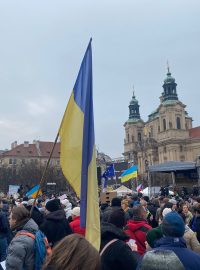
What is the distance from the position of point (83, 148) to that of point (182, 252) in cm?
192

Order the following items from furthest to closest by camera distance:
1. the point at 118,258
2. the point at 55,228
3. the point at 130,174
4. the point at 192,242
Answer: the point at 130,174 → the point at 55,228 → the point at 192,242 → the point at 118,258

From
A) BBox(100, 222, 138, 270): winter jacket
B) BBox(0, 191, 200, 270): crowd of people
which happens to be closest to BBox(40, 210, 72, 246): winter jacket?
BBox(0, 191, 200, 270): crowd of people

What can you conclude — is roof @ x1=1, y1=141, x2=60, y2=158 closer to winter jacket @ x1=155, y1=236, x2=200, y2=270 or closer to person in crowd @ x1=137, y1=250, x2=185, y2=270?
winter jacket @ x1=155, y1=236, x2=200, y2=270

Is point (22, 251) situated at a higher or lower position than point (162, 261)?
lower

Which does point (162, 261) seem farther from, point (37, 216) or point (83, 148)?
point (37, 216)

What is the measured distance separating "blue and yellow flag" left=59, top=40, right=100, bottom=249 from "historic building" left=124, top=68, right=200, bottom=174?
315 feet

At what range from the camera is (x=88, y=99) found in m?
5.04

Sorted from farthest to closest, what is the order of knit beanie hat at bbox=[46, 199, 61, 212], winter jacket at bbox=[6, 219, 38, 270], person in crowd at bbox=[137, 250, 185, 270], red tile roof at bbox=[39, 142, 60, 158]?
red tile roof at bbox=[39, 142, 60, 158] → knit beanie hat at bbox=[46, 199, 61, 212] → winter jacket at bbox=[6, 219, 38, 270] → person in crowd at bbox=[137, 250, 185, 270]

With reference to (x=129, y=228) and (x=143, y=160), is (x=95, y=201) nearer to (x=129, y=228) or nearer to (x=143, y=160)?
(x=129, y=228)

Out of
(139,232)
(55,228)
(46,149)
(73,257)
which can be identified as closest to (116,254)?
(73,257)

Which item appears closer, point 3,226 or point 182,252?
point 182,252

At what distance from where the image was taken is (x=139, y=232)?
224 inches

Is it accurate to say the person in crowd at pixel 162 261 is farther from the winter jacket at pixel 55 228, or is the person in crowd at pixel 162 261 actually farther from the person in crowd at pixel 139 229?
the winter jacket at pixel 55 228

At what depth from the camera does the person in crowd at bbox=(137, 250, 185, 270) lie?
2100 millimetres
